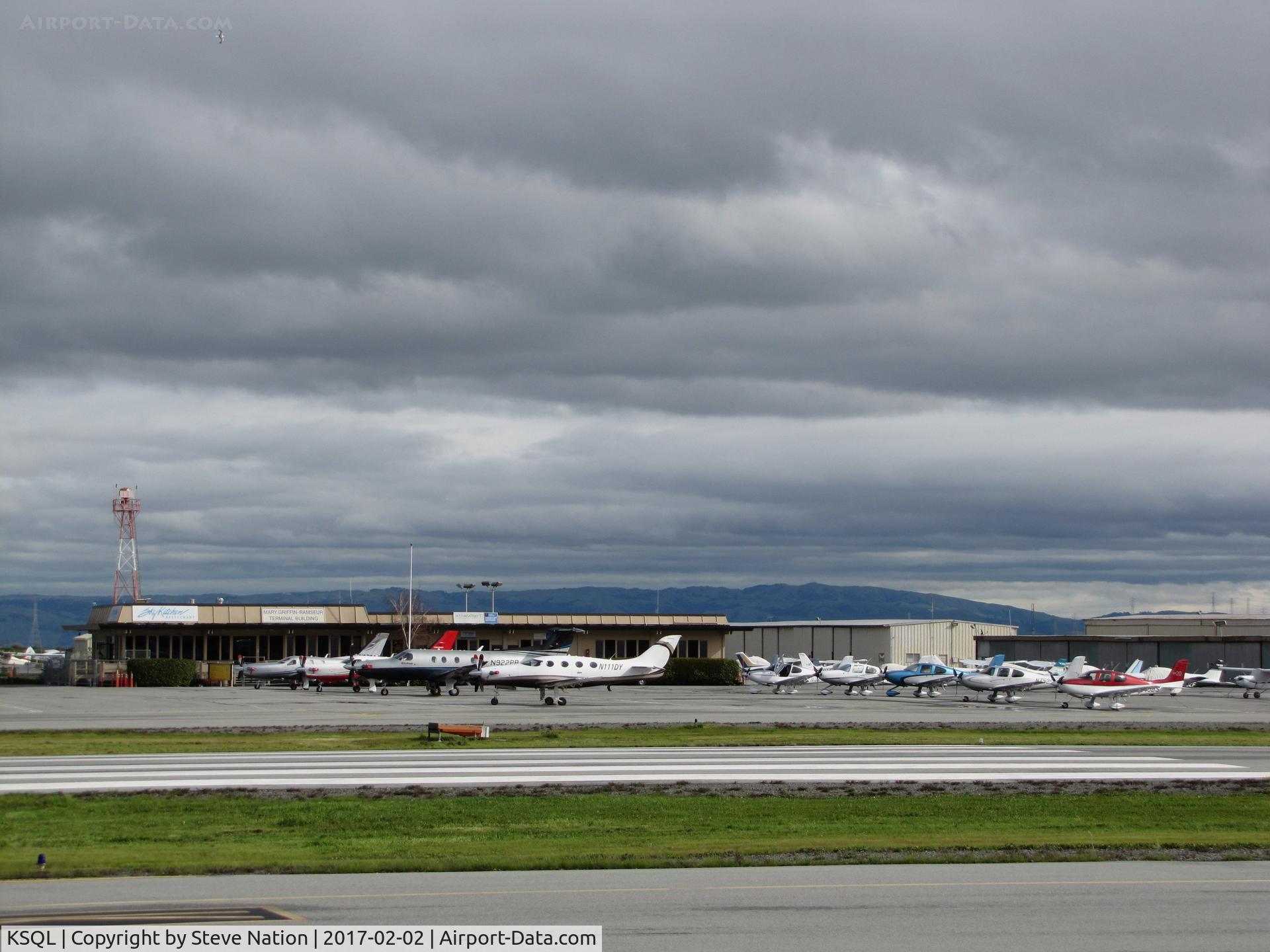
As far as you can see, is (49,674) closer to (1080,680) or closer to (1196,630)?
(1080,680)

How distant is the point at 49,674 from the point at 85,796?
77194 mm

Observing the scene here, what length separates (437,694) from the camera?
6762 centimetres

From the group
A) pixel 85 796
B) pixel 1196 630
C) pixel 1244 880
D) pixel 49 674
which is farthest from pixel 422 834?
pixel 1196 630

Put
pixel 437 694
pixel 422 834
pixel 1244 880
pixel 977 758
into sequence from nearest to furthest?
pixel 1244 880
pixel 422 834
pixel 977 758
pixel 437 694

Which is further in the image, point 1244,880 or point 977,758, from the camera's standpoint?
point 977,758

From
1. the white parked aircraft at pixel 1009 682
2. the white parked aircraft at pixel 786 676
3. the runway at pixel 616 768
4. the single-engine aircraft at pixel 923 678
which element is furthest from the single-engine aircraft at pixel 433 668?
the runway at pixel 616 768

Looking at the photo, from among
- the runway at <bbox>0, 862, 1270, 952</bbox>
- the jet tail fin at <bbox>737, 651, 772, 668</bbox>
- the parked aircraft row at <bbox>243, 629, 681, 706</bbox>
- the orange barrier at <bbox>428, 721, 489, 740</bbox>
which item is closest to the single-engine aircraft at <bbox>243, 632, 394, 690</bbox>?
the parked aircraft row at <bbox>243, 629, 681, 706</bbox>

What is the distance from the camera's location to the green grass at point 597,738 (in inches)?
1341

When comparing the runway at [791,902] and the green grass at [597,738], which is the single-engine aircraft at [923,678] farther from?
the runway at [791,902]

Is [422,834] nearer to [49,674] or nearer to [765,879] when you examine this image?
[765,879]

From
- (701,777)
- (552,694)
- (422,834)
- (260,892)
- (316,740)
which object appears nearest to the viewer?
(260,892)

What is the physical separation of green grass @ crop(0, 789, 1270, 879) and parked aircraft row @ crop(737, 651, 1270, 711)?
3611 cm

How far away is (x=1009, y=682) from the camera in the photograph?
63906 millimetres

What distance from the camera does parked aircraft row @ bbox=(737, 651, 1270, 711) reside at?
195ft
